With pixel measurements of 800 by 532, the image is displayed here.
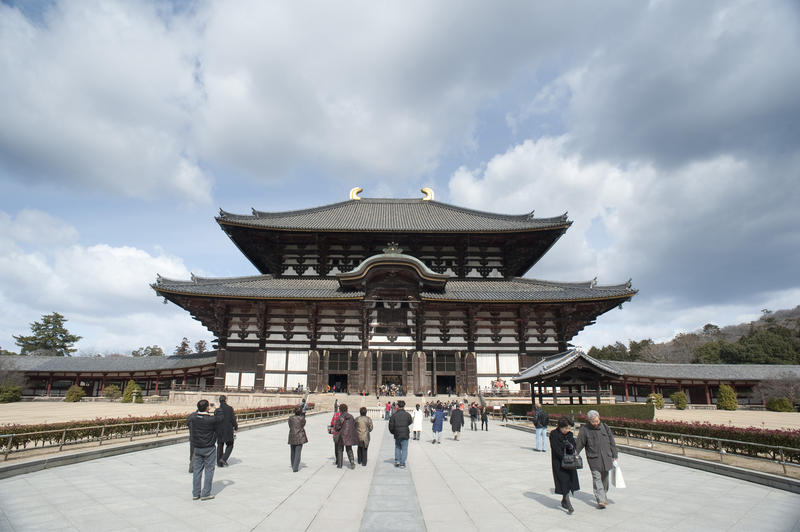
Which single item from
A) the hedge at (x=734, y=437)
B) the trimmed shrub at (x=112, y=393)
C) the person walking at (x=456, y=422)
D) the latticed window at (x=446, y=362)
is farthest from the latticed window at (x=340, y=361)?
the trimmed shrub at (x=112, y=393)

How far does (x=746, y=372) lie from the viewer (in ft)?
144

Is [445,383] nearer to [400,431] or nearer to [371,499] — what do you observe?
[400,431]

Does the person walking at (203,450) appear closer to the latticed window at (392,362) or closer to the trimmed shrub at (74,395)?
the latticed window at (392,362)

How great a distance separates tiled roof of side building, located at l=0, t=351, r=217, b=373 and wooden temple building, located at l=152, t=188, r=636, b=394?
873 centimetres

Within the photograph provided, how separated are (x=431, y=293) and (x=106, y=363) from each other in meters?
37.0

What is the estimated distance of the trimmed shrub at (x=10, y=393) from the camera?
39125 mm

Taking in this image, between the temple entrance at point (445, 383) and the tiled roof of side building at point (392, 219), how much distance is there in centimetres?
1211

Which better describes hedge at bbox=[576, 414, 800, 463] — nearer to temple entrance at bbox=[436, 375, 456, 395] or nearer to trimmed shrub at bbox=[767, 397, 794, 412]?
temple entrance at bbox=[436, 375, 456, 395]

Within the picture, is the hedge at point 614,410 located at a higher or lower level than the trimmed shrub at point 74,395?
higher

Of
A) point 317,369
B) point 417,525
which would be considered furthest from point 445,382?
point 417,525

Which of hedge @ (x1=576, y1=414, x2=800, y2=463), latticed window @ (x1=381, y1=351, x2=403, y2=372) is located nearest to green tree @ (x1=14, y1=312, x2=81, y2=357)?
latticed window @ (x1=381, y1=351, x2=403, y2=372)

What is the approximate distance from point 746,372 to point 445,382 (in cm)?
3498

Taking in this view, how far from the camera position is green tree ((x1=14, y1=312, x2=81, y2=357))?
2682 inches

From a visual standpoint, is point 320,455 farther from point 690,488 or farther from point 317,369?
point 317,369
